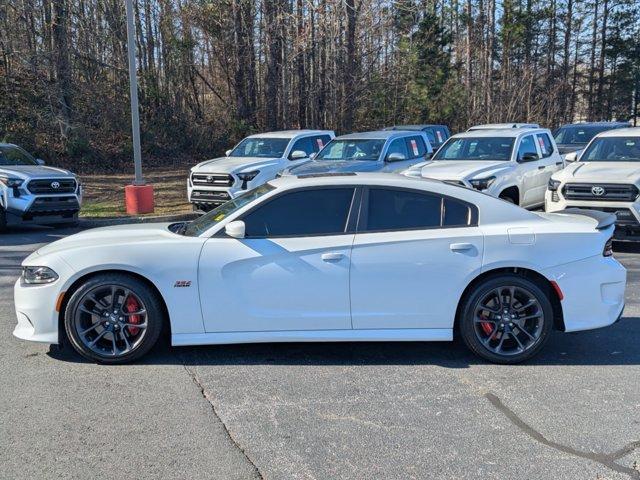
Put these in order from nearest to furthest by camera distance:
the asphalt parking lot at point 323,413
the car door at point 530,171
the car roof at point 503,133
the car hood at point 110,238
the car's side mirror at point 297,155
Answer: the asphalt parking lot at point 323,413, the car hood at point 110,238, the car door at point 530,171, the car roof at point 503,133, the car's side mirror at point 297,155

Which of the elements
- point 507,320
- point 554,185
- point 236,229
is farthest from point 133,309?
point 554,185

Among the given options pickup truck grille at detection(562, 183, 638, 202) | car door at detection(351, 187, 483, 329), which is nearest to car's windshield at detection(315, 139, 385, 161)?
pickup truck grille at detection(562, 183, 638, 202)

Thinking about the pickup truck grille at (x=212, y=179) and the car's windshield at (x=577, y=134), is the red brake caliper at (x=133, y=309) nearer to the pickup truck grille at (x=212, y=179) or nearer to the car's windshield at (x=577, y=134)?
the pickup truck grille at (x=212, y=179)

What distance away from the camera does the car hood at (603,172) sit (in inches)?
385

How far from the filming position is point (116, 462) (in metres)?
3.62

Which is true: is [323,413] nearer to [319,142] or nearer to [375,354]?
[375,354]

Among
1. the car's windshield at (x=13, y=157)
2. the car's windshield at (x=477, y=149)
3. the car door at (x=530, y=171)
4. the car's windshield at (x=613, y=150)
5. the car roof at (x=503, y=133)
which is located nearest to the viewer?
the car's windshield at (x=613, y=150)

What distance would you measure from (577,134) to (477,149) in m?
7.31

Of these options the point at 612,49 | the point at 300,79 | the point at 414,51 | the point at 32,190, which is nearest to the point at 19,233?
the point at 32,190

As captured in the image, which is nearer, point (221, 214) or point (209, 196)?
point (221, 214)

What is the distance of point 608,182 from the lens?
978 centimetres

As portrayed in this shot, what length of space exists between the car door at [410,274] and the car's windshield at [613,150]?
7.15 m

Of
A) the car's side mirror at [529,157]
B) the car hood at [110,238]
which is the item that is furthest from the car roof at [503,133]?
the car hood at [110,238]

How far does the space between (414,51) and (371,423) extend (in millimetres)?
34115
